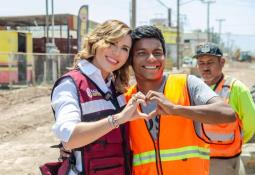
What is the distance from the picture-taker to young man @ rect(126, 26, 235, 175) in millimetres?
2695

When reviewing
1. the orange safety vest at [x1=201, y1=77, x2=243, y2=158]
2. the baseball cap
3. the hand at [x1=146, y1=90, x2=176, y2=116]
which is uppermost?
the baseball cap

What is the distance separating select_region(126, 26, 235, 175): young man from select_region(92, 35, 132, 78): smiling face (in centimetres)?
14

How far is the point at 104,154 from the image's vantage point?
8.43ft

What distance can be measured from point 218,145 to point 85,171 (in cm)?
182

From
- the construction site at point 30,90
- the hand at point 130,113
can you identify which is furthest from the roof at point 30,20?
the hand at point 130,113

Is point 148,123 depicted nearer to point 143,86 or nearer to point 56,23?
point 143,86

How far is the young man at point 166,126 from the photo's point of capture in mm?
2695

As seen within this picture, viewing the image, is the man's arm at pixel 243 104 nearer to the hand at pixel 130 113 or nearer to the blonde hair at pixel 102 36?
the blonde hair at pixel 102 36

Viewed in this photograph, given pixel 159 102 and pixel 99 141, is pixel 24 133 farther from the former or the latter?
pixel 159 102

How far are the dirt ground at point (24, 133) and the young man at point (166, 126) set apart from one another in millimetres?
5368

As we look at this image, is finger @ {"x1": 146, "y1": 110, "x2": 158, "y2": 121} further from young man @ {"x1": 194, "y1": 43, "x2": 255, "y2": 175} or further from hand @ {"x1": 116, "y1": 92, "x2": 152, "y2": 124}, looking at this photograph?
young man @ {"x1": 194, "y1": 43, "x2": 255, "y2": 175}

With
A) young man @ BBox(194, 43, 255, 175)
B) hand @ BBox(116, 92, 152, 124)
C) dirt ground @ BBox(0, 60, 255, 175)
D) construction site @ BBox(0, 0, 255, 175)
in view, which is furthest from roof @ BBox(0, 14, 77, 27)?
hand @ BBox(116, 92, 152, 124)

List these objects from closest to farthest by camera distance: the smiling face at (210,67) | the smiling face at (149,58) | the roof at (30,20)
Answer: the smiling face at (149,58), the smiling face at (210,67), the roof at (30,20)

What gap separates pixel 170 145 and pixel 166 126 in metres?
0.11
